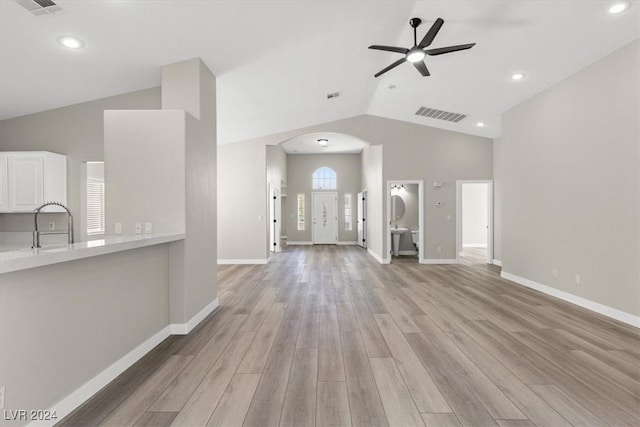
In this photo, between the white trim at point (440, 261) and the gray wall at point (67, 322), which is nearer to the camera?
→ the gray wall at point (67, 322)

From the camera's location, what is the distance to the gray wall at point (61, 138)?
4.67 m

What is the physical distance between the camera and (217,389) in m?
2.17

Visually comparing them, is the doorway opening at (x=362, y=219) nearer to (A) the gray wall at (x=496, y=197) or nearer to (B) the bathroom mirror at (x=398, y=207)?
(B) the bathroom mirror at (x=398, y=207)

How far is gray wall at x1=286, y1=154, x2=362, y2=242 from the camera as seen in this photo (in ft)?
39.8

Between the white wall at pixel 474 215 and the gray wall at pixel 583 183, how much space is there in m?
5.32

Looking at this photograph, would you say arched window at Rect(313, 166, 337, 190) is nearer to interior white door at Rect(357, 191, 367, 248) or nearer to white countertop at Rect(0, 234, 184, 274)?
interior white door at Rect(357, 191, 367, 248)

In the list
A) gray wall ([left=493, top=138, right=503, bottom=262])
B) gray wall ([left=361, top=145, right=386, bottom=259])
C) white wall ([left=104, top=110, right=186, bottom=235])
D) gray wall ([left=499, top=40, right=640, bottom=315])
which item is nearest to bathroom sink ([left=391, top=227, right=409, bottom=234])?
gray wall ([left=361, top=145, right=386, bottom=259])

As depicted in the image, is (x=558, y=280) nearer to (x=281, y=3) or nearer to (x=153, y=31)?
(x=281, y=3)

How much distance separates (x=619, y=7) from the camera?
3.01 metres

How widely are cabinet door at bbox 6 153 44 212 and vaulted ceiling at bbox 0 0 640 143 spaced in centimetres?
71

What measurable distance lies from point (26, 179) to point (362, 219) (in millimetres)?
8617

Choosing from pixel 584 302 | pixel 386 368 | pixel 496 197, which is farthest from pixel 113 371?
pixel 496 197

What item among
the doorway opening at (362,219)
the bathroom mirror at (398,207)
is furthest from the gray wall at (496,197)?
the doorway opening at (362,219)

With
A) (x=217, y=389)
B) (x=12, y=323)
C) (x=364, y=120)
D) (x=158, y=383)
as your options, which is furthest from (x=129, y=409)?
(x=364, y=120)
